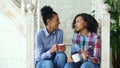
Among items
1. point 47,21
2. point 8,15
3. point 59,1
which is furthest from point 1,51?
point 47,21

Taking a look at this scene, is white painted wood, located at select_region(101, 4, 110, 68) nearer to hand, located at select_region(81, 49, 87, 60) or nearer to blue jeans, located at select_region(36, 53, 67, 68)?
hand, located at select_region(81, 49, 87, 60)

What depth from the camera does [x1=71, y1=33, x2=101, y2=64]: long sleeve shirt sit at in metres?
3.10

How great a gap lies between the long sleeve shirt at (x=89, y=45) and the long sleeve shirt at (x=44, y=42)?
205 millimetres

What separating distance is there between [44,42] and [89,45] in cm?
46

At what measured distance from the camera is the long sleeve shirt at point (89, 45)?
3102 mm

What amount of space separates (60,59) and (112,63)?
95cm

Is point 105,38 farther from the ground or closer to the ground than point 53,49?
farther from the ground

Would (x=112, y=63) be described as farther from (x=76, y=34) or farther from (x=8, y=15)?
(x=8, y=15)

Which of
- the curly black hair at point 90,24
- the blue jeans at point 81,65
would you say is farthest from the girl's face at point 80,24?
the blue jeans at point 81,65

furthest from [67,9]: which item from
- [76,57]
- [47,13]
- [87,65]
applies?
[87,65]

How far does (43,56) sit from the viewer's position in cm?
321

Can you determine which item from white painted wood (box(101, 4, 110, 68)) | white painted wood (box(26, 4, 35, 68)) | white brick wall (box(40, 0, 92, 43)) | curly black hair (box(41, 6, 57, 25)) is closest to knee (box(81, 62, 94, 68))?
white painted wood (box(101, 4, 110, 68))

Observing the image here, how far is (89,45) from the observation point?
3.16 metres

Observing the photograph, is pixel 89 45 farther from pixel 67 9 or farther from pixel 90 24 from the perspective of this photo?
pixel 67 9
